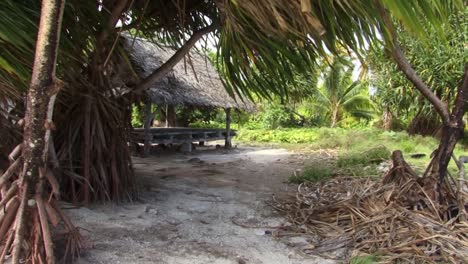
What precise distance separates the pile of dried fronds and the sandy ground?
0.33 metres

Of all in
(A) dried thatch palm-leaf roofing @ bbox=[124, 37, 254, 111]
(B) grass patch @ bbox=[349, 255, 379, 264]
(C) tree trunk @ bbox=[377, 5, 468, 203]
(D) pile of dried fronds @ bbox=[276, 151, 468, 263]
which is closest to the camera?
(B) grass patch @ bbox=[349, 255, 379, 264]

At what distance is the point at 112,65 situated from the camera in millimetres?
5223

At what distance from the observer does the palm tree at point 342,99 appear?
21297 mm

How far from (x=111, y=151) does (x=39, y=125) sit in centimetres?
294

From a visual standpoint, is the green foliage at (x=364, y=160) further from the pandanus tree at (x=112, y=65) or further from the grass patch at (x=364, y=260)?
the grass patch at (x=364, y=260)

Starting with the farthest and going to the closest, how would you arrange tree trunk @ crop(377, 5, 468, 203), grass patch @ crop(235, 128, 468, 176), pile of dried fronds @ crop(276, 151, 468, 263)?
grass patch @ crop(235, 128, 468, 176), tree trunk @ crop(377, 5, 468, 203), pile of dried fronds @ crop(276, 151, 468, 263)

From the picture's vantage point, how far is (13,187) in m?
2.32

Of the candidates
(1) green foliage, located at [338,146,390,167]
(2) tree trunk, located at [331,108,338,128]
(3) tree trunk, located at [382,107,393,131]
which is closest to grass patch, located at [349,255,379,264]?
(1) green foliage, located at [338,146,390,167]

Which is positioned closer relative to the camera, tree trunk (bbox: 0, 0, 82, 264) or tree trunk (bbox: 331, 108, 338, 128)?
tree trunk (bbox: 0, 0, 82, 264)

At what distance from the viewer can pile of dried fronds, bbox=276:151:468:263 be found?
3.80m

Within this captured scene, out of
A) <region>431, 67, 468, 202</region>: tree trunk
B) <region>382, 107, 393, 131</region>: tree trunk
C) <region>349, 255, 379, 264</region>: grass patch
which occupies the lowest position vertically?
<region>349, 255, 379, 264</region>: grass patch

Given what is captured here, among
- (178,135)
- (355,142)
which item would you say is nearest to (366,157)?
(355,142)

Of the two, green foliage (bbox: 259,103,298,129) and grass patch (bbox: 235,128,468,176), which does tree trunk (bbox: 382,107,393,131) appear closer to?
grass patch (bbox: 235,128,468,176)

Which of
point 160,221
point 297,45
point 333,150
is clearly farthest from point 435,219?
point 333,150
